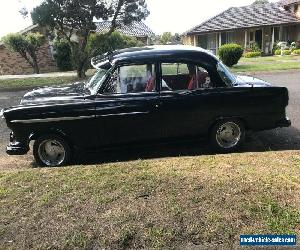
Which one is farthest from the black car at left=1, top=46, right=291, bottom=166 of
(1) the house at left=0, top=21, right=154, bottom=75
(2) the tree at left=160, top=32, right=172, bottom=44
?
(2) the tree at left=160, top=32, right=172, bottom=44

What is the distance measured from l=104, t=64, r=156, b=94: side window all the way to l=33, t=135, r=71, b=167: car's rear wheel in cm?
117

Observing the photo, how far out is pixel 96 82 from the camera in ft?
21.8

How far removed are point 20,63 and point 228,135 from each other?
95.1 ft

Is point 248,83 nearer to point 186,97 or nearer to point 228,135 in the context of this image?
point 228,135

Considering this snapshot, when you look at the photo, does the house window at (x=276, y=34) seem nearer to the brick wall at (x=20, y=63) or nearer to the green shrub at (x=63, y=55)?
the green shrub at (x=63, y=55)

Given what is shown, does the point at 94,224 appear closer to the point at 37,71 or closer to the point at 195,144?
the point at 195,144

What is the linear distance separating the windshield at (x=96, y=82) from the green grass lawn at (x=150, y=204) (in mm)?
1508

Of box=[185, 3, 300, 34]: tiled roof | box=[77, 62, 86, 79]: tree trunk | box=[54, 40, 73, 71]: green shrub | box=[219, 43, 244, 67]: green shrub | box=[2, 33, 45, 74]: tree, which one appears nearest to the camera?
box=[77, 62, 86, 79]: tree trunk

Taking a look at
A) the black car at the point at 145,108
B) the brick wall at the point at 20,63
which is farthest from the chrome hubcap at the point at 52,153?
the brick wall at the point at 20,63

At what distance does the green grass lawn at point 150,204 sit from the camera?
12.4ft

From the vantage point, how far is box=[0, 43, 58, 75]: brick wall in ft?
Answer: 106

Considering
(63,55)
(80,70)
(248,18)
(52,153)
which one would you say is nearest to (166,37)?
(248,18)

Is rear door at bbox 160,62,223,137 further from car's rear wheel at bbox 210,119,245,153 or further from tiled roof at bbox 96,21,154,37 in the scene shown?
tiled roof at bbox 96,21,154,37

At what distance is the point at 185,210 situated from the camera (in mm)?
4109
